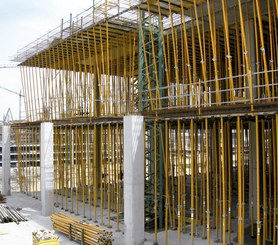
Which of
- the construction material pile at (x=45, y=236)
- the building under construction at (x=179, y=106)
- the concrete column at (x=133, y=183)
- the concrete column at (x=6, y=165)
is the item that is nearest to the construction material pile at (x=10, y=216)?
the building under construction at (x=179, y=106)

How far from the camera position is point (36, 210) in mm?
19750

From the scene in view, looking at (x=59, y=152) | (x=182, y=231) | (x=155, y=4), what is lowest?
(x=182, y=231)

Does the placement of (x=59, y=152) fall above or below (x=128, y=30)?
below

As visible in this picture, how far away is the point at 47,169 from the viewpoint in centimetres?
1895

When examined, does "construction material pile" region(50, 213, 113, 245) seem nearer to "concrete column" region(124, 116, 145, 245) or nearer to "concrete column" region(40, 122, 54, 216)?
"concrete column" region(124, 116, 145, 245)

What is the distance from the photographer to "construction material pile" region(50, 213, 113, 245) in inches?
503

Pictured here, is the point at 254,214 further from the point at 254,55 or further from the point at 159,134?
the point at 254,55

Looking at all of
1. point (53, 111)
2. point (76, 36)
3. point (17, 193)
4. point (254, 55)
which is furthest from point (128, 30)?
point (17, 193)

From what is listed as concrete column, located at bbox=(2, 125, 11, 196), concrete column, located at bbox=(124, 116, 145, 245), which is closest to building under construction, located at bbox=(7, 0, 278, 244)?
concrete column, located at bbox=(124, 116, 145, 245)

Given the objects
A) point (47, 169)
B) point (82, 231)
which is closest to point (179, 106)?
point (82, 231)

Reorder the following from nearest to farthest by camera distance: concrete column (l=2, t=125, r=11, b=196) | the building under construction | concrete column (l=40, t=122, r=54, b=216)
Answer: the building under construction → concrete column (l=40, t=122, r=54, b=216) → concrete column (l=2, t=125, r=11, b=196)

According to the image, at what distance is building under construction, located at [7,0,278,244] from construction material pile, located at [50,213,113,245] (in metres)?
1.37

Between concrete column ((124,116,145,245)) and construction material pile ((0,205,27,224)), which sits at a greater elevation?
concrete column ((124,116,145,245))

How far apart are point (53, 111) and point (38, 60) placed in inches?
161
